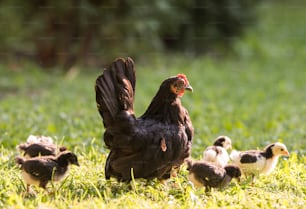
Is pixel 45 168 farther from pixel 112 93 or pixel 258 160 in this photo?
pixel 258 160

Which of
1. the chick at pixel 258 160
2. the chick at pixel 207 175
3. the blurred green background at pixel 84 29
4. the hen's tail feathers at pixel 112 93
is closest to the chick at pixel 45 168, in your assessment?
the hen's tail feathers at pixel 112 93

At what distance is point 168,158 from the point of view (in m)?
5.88

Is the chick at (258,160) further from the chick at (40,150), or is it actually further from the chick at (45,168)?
the chick at (40,150)

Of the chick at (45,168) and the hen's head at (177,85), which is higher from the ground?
the hen's head at (177,85)

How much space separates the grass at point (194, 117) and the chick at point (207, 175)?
0.31 ft

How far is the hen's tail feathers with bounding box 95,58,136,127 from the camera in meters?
5.84

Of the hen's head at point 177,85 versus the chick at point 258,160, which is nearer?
the hen's head at point 177,85

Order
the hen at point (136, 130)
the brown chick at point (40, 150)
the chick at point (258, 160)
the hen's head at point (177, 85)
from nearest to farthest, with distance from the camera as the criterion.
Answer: the hen at point (136, 130) < the hen's head at point (177, 85) < the chick at point (258, 160) < the brown chick at point (40, 150)

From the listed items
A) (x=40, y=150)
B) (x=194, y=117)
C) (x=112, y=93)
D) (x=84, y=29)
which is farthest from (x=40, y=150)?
(x=84, y=29)

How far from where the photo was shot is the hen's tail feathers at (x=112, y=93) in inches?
230

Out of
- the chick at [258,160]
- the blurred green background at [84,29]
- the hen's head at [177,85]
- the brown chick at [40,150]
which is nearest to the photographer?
the hen's head at [177,85]

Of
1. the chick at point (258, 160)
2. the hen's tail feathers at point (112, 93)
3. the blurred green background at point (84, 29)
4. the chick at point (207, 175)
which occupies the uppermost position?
the blurred green background at point (84, 29)

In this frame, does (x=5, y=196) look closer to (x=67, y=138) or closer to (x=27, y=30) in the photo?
(x=67, y=138)

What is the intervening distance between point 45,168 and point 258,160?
6.30 feet
